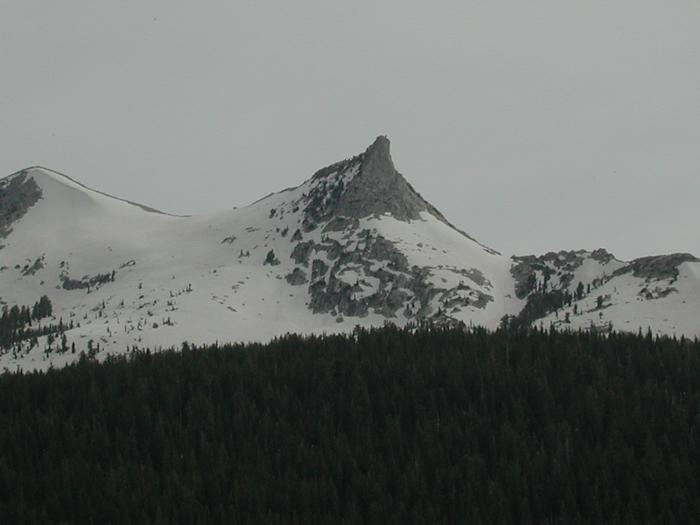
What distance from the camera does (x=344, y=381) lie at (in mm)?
75562

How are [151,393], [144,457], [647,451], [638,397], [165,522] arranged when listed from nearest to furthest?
[165,522]
[647,451]
[144,457]
[638,397]
[151,393]

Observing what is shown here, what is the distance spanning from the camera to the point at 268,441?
6088 centimetres

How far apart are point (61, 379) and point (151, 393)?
A: 12.0 metres

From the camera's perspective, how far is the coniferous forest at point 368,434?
47.3 metres

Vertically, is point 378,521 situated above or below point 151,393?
below

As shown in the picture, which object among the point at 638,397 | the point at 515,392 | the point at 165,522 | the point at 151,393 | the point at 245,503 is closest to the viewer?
the point at 165,522

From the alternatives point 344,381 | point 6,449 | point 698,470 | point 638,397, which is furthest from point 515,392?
point 6,449

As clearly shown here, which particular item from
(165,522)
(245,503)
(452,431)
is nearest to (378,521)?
(245,503)

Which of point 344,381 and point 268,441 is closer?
point 268,441

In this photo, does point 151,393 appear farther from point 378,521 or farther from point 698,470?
point 698,470

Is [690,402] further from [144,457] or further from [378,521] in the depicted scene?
[144,457]

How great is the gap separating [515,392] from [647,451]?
59.2 feet

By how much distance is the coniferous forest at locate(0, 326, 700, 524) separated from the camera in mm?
47281

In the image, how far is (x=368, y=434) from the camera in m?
59.8
